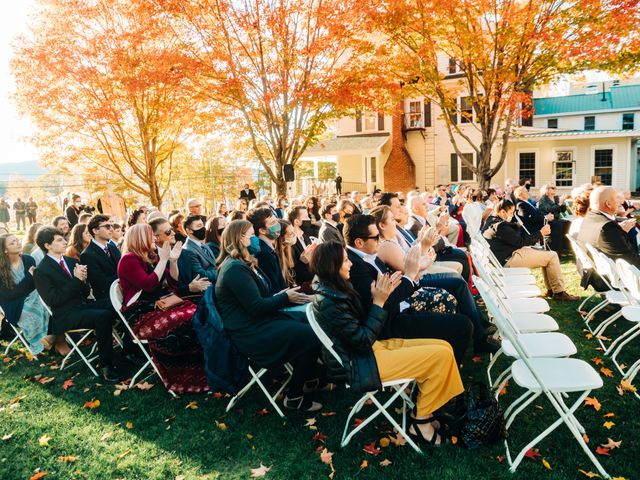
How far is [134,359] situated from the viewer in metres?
5.35

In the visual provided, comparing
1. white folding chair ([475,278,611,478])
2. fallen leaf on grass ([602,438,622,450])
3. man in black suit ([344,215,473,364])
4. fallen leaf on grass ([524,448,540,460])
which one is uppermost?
man in black suit ([344,215,473,364])

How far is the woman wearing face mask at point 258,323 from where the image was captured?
384 cm

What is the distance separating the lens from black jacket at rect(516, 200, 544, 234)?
29.1 feet

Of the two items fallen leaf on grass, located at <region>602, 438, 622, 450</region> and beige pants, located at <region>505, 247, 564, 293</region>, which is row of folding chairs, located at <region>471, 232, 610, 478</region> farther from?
beige pants, located at <region>505, 247, 564, 293</region>

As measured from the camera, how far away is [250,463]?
10.9ft

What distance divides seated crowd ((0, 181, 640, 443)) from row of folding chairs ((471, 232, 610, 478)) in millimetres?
414

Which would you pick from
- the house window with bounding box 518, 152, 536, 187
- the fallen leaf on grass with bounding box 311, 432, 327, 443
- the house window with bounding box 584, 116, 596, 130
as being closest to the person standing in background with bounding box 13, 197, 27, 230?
the fallen leaf on grass with bounding box 311, 432, 327, 443

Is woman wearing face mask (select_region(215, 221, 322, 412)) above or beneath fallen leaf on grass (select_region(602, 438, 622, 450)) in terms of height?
above

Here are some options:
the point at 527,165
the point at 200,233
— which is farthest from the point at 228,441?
the point at 527,165

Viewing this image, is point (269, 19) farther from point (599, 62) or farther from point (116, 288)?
point (599, 62)

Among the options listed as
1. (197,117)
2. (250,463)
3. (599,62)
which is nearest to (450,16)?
(599,62)

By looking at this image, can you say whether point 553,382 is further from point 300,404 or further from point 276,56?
point 276,56

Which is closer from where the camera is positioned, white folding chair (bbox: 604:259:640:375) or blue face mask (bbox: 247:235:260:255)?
white folding chair (bbox: 604:259:640:375)

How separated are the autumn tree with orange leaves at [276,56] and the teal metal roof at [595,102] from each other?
30.2m
